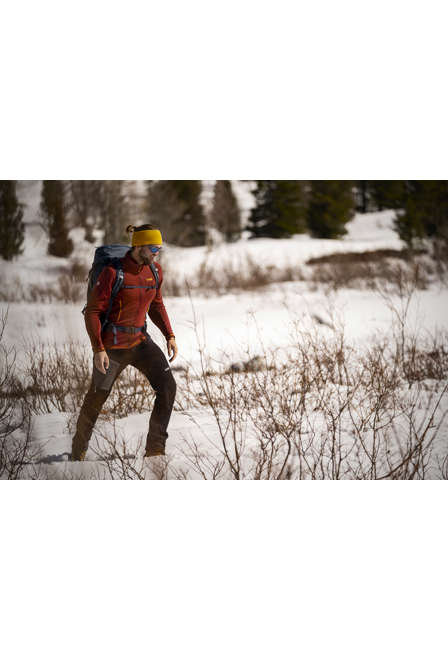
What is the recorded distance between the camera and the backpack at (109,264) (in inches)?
118

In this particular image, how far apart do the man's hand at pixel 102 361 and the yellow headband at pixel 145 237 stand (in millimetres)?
679

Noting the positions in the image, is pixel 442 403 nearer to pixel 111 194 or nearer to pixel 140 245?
pixel 140 245

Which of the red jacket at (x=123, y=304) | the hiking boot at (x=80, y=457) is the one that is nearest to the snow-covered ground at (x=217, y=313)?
the hiking boot at (x=80, y=457)

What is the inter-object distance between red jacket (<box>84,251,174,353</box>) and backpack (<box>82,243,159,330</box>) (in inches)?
0.8

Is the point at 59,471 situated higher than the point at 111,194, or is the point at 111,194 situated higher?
the point at 111,194

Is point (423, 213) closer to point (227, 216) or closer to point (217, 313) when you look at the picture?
point (227, 216)

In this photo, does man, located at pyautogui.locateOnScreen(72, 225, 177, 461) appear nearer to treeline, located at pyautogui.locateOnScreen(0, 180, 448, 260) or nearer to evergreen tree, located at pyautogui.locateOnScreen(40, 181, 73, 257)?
treeline, located at pyautogui.locateOnScreen(0, 180, 448, 260)

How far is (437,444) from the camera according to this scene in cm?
328

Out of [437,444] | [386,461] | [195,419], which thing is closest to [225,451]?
[195,419]

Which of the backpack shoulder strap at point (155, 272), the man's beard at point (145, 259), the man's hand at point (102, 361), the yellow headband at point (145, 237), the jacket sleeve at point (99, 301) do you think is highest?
the yellow headband at point (145, 237)

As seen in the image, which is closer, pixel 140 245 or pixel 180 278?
pixel 140 245

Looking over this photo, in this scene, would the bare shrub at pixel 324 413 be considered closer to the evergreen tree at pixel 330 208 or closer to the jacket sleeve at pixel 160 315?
the jacket sleeve at pixel 160 315

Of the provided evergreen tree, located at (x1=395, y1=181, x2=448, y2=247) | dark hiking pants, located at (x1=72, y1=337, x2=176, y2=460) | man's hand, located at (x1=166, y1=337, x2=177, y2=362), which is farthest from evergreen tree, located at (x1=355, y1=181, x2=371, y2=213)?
dark hiking pants, located at (x1=72, y1=337, x2=176, y2=460)

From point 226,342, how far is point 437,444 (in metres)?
1.50
